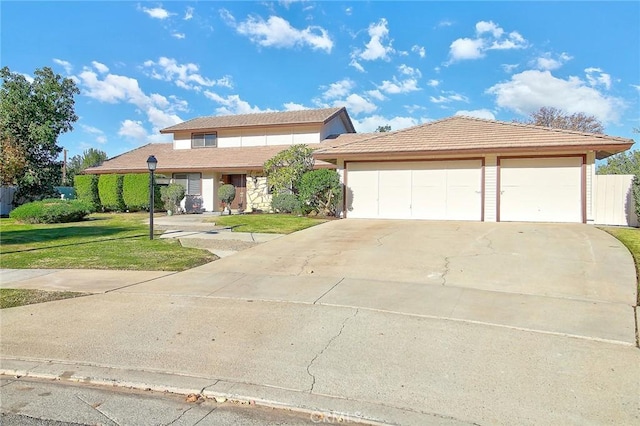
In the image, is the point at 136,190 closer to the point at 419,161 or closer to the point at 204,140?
the point at 204,140

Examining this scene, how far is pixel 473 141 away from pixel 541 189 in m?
3.03

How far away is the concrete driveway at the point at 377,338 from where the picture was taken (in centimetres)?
334

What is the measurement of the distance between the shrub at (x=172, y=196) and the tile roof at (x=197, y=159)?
124 cm

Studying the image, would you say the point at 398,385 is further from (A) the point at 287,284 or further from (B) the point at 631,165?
(B) the point at 631,165

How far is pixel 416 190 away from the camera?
16.5m

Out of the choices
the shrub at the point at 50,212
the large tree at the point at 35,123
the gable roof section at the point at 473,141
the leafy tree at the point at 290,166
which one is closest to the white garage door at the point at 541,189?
the gable roof section at the point at 473,141

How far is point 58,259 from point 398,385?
9258mm

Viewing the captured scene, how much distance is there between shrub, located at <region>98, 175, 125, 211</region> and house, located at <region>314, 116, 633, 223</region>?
12867 mm

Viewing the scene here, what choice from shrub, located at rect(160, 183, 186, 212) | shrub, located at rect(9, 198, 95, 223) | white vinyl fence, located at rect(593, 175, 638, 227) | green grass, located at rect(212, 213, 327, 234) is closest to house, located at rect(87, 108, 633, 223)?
white vinyl fence, located at rect(593, 175, 638, 227)

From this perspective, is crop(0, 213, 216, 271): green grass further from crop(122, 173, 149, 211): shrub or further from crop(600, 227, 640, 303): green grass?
crop(600, 227, 640, 303): green grass

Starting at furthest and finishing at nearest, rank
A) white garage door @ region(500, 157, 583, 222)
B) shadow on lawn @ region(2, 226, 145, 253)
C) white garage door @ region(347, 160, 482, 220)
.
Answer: white garage door @ region(347, 160, 482, 220)
white garage door @ region(500, 157, 583, 222)
shadow on lawn @ region(2, 226, 145, 253)

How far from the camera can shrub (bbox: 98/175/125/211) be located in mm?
23031

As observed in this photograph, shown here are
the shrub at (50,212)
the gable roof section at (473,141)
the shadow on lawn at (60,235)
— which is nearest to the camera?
the shadow on lawn at (60,235)

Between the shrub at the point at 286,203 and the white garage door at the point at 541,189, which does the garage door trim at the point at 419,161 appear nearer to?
the white garage door at the point at 541,189
